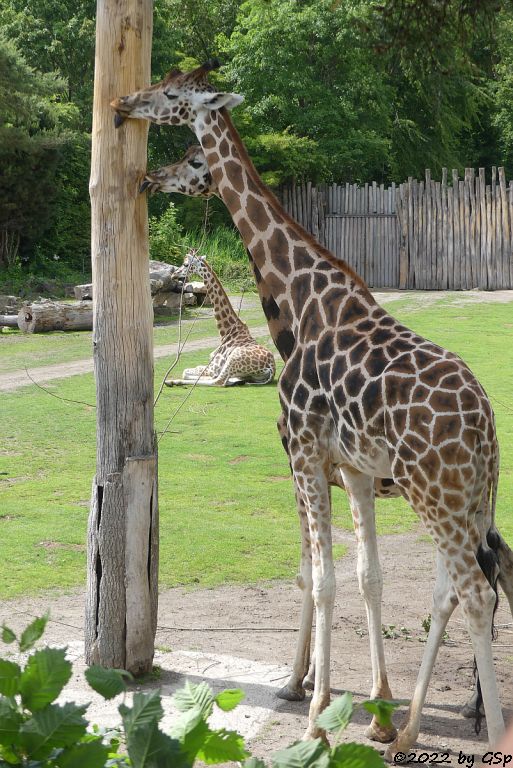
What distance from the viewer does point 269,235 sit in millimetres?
5000

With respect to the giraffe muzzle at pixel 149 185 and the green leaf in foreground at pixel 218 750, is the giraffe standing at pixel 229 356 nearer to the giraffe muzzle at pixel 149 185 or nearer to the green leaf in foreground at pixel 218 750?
the giraffe muzzle at pixel 149 185

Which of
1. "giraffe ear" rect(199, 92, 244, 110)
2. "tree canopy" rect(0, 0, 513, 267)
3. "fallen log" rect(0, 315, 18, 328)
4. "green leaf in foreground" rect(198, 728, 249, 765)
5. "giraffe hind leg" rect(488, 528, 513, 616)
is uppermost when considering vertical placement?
"tree canopy" rect(0, 0, 513, 267)

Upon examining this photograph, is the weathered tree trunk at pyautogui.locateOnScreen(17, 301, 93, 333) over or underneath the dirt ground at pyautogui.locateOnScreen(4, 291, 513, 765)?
over

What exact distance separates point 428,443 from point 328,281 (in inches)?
45.4

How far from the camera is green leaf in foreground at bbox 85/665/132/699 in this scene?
2238 millimetres

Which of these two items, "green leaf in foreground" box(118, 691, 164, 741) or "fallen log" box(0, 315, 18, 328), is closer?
"green leaf in foreground" box(118, 691, 164, 741)

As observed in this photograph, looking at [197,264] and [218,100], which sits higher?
[218,100]

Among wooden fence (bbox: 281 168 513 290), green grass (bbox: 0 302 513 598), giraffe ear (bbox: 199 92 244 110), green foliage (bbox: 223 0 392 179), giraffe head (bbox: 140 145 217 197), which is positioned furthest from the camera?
green foliage (bbox: 223 0 392 179)

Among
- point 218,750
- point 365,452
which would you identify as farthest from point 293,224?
point 218,750

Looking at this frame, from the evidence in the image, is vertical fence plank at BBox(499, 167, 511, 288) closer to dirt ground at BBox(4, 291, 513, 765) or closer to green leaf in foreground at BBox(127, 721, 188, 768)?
dirt ground at BBox(4, 291, 513, 765)

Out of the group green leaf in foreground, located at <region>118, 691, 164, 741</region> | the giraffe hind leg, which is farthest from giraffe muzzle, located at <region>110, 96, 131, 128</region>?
green leaf in foreground, located at <region>118, 691, 164, 741</region>

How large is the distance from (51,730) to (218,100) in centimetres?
388

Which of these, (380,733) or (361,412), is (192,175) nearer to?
(361,412)

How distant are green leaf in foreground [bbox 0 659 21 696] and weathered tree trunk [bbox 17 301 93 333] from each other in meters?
16.2
